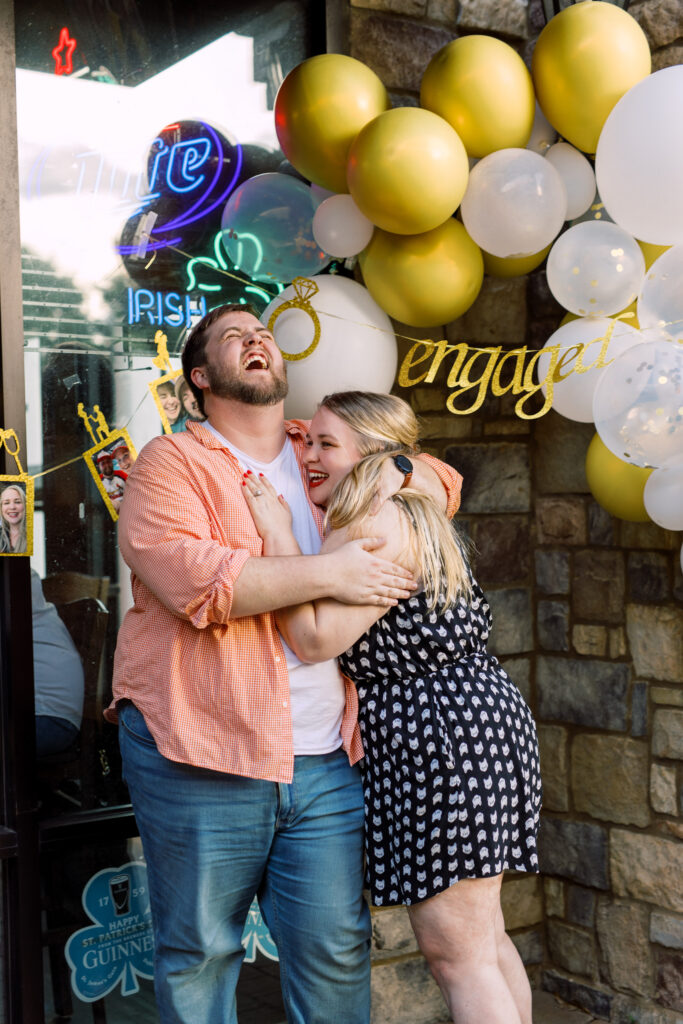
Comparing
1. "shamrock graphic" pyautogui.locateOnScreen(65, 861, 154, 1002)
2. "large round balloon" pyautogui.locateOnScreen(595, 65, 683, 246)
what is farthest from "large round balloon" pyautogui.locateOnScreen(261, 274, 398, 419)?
"shamrock graphic" pyautogui.locateOnScreen(65, 861, 154, 1002)

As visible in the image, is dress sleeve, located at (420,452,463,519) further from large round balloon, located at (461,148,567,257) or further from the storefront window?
the storefront window

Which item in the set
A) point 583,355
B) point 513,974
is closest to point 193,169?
point 583,355

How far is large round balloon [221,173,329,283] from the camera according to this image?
2.80 metres

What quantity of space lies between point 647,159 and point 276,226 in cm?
96

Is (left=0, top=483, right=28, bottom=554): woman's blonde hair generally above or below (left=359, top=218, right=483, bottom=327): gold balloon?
below

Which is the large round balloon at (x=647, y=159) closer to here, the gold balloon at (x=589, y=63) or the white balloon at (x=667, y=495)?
the gold balloon at (x=589, y=63)

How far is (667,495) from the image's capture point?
2531 mm

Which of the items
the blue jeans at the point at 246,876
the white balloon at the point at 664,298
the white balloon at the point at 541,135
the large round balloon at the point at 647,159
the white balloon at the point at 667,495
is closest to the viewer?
the blue jeans at the point at 246,876

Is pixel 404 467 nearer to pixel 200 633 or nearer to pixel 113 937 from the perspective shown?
pixel 200 633

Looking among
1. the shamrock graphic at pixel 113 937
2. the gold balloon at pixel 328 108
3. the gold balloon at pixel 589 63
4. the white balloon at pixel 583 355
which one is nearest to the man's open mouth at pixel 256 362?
the gold balloon at pixel 328 108

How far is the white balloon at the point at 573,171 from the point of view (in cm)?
269

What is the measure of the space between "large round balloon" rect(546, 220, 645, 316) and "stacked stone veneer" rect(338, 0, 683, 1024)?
75 centimetres

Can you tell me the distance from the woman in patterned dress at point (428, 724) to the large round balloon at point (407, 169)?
49cm

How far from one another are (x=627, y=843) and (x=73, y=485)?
1915 millimetres
